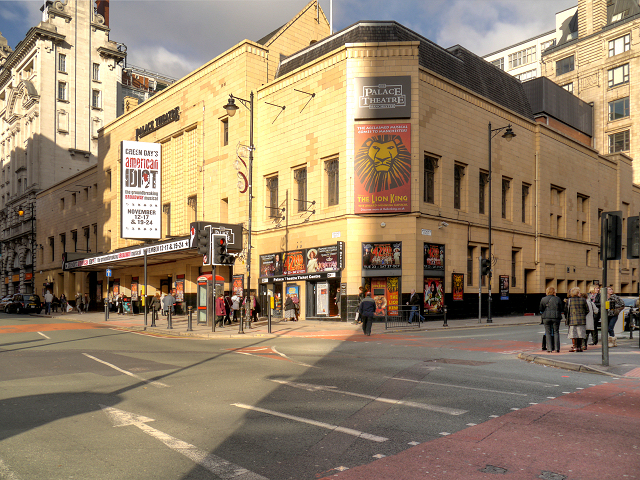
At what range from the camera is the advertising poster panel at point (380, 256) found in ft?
89.6

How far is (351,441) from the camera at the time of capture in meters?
5.98

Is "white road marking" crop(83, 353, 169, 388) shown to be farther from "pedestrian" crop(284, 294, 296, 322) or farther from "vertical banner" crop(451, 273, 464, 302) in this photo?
"vertical banner" crop(451, 273, 464, 302)

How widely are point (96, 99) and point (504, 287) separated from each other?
59.3 metres

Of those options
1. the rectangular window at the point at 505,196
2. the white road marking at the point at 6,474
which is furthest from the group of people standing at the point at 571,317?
the rectangular window at the point at 505,196

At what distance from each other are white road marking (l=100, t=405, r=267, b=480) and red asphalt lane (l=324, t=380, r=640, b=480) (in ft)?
2.99

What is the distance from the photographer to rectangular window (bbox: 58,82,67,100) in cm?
6750

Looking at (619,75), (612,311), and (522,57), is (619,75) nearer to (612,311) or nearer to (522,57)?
(522,57)

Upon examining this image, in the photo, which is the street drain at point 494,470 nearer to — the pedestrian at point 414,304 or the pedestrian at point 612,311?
the pedestrian at point 612,311

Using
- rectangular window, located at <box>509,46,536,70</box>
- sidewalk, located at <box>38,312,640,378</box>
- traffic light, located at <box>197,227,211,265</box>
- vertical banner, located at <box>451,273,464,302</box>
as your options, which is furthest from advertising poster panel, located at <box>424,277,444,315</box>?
rectangular window, located at <box>509,46,536,70</box>

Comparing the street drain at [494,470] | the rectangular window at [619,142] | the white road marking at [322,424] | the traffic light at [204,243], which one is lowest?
the white road marking at [322,424]

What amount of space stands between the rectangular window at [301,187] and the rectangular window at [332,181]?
1918mm

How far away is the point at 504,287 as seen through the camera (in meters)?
33.7

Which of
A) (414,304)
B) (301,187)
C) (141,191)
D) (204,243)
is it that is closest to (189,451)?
(204,243)

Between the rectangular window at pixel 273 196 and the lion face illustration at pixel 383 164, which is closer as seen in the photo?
the lion face illustration at pixel 383 164
